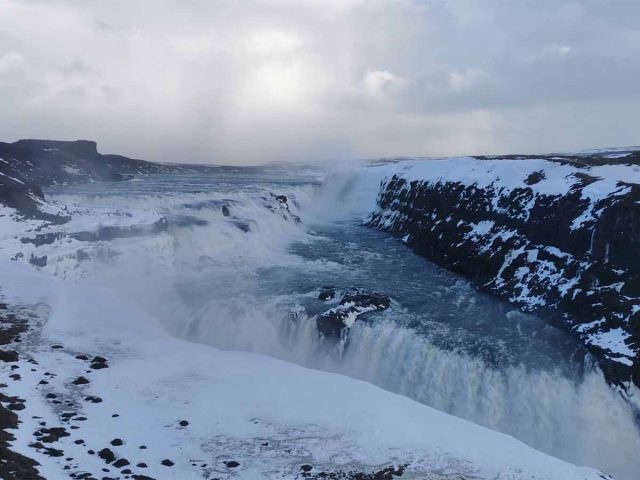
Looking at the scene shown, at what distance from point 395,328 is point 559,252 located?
14533mm

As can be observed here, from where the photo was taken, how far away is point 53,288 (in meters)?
25.8

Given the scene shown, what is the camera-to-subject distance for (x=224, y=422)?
48.1 ft

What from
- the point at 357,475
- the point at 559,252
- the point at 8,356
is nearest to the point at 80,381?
the point at 8,356

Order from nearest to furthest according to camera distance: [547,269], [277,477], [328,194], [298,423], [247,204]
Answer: [277,477] < [298,423] < [547,269] < [247,204] < [328,194]

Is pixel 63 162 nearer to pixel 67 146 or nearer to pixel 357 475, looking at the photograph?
pixel 67 146

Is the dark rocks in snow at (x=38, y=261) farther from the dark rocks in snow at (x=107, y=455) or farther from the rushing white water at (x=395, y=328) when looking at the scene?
the dark rocks in snow at (x=107, y=455)

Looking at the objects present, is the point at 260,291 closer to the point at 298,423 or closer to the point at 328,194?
the point at 298,423

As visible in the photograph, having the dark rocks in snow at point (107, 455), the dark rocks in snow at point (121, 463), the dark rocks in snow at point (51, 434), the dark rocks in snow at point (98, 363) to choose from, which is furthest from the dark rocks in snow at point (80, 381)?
the dark rocks in snow at point (121, 463)

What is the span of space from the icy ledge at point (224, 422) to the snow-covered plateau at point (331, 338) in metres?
0.07

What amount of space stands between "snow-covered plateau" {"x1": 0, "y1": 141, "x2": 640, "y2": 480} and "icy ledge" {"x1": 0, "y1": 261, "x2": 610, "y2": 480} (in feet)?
0.24

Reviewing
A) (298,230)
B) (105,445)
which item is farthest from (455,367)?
(298,230)

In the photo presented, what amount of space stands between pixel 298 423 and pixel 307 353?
11.2 m

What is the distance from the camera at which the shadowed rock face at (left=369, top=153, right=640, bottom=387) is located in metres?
25.2

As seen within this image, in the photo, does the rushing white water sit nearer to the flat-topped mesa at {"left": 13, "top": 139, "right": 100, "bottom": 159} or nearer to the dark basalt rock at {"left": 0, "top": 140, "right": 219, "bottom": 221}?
the dark basalt rock at {"left": 0, "top": 140, "right": 219, "bottom": 221}
